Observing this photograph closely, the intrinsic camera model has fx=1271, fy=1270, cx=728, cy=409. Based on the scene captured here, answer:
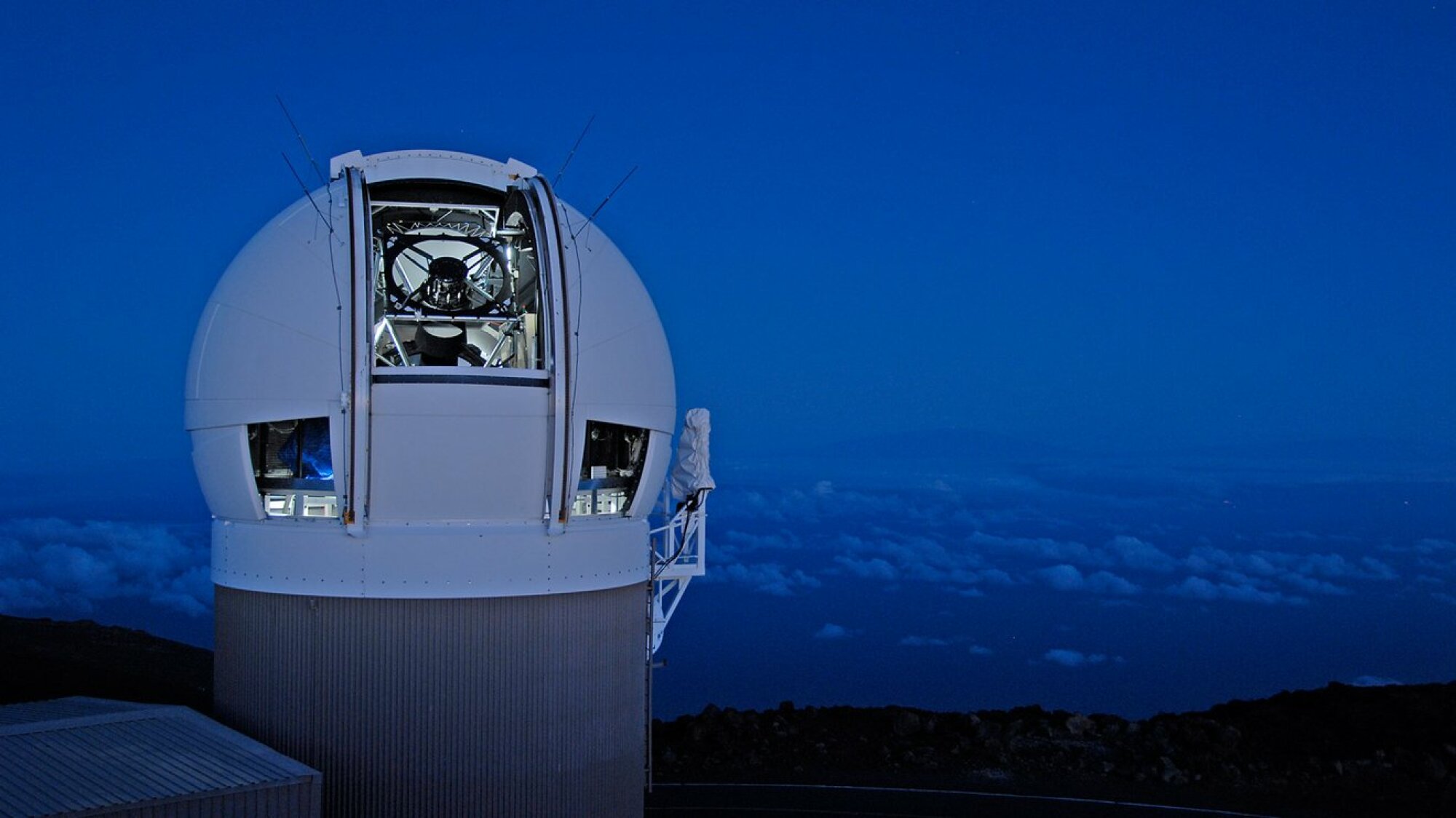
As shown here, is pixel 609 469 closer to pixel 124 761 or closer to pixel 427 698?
pixel 427 698

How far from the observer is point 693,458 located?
15.2 m

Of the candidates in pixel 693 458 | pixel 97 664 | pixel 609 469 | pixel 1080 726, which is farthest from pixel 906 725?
pixel 97 664

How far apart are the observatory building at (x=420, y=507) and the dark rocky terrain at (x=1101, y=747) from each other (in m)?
9.22

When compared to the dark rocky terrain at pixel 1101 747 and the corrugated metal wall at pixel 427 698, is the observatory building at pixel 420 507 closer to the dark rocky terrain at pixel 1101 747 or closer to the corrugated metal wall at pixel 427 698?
the corrugated metal wall at pixel 427 698

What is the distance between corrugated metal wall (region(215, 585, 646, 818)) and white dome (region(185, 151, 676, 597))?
0.30m

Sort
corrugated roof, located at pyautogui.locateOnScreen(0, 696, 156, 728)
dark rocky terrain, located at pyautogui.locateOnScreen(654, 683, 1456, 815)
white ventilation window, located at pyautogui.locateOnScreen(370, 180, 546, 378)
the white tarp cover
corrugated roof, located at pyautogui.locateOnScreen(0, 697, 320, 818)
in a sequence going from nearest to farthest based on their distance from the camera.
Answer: corrugated roof, located at pyautogui.locateOnScreen(0, 697, 320, 818)
corrugated roof, located at pyautogui.locateOnScreen(0, 696, 156, 728)
white ventilation window, located at pyautogui.locateOnScreen(370, 180, 546, 378)
the white tarp cover
dark rocky terrain, located at pyautogui.locateOnScreen(654, 683, 1456, 815)

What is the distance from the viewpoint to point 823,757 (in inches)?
882

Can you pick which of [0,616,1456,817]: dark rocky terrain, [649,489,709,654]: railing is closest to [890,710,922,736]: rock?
[0,616,1456,817]: dark rocky terrain

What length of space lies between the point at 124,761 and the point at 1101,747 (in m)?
16.8

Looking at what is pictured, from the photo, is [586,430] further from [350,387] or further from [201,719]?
[201,719]

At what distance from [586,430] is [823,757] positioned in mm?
11835

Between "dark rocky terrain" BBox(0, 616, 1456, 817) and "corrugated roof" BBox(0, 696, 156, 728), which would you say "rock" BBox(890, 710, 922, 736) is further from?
"corrugated roof" BBox(0, 696, 156, 728)

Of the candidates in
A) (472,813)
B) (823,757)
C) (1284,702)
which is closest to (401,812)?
(472,813)

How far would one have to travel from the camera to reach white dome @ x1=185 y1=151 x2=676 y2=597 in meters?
11.8
